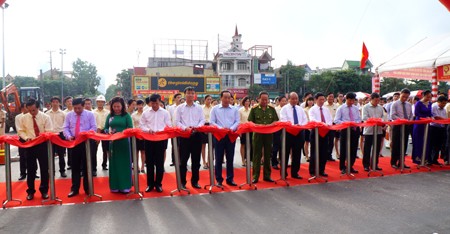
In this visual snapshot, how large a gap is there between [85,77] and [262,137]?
65.2 metres

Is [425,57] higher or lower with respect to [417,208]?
higher

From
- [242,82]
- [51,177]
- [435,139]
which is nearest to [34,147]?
[51,177]

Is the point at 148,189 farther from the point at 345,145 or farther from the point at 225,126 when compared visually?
the point at 345,145

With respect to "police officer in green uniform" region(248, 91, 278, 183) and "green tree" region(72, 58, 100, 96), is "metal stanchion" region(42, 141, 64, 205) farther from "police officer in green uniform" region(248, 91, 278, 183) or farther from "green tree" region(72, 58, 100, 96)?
"green tree" region(72, 58, 100, 96)

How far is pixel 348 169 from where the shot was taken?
7113 millimetres

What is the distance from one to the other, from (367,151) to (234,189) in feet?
10.8

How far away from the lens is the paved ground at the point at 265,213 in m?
4.22

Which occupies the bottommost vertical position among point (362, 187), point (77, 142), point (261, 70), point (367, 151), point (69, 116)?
point (362, 187)

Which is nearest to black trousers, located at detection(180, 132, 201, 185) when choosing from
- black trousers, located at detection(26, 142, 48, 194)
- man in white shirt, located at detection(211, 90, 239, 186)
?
man in white shirt, located at detection(211, 90, 239, 186)

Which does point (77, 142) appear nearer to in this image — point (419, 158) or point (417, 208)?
point (417, 208)

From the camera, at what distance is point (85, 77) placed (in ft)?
214

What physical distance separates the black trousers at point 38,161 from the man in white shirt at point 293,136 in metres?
4.36

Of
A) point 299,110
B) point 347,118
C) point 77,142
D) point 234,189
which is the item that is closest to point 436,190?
point 347,118

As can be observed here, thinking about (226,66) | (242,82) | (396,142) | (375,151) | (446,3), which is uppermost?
(226,66)
